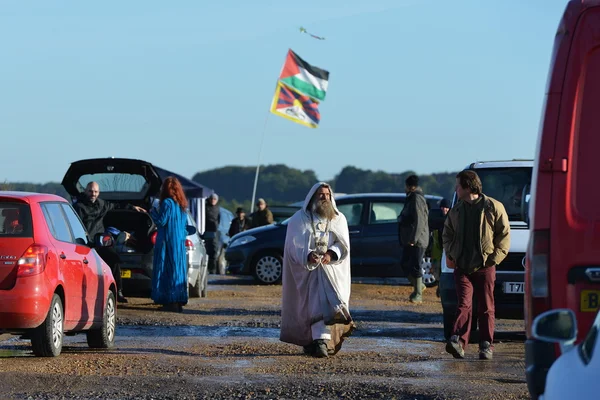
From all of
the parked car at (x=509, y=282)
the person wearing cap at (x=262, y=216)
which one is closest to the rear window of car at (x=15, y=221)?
the parked car at (x=509, y=282)

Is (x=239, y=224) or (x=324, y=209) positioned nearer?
(x=324, y=209)

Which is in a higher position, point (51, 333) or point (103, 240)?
point (103, 240)

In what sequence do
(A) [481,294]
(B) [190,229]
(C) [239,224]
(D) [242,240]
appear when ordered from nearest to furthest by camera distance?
(A) [481,294] < (B) [190,229] < (D) [242,240] < (C) [239,224]

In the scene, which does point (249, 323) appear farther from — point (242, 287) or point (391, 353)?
point (242, 287)

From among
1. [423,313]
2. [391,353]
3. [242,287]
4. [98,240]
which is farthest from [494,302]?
[242,287]

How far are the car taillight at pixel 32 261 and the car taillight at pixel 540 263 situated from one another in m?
5.34

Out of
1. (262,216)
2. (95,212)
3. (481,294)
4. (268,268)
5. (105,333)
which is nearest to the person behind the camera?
(481,294)

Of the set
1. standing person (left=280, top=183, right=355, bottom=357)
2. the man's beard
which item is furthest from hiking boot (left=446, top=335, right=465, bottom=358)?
the man's beard

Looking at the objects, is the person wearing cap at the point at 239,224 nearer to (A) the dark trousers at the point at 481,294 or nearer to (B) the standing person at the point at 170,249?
(B) the standing person at the point at 170,249

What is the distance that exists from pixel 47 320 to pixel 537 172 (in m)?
5.47

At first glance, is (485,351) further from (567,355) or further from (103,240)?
(567,355)

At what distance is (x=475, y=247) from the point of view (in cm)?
1227

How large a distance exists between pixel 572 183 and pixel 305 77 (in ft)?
125

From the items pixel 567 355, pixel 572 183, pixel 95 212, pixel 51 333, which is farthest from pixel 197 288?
pixel 567 355
